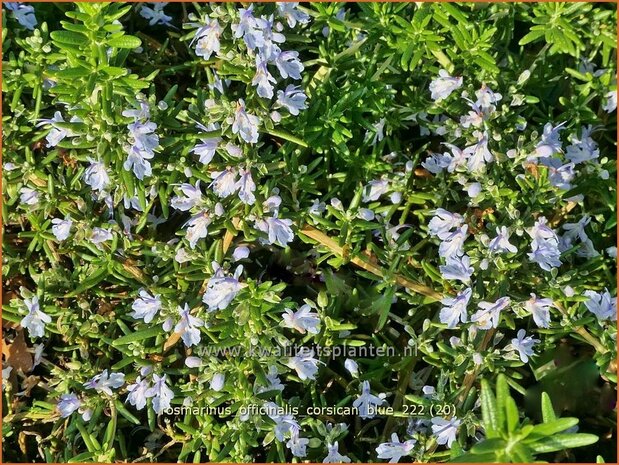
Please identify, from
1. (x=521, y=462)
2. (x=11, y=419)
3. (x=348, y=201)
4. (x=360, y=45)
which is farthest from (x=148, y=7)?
(x=521, y=462)

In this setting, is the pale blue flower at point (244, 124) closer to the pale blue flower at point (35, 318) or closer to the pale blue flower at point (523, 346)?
the pale blue flower at point (35, 318)

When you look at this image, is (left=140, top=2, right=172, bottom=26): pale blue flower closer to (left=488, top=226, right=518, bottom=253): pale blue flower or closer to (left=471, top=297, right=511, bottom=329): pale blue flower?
(left=488, top=226, right=518, bottom=253): pale blue flower

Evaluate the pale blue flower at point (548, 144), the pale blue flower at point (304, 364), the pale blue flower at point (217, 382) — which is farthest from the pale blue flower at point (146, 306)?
the pale blue flower at point (548, 144)

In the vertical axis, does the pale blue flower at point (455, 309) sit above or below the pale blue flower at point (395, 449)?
above

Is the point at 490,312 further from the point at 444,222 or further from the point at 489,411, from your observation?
the point at 489,411

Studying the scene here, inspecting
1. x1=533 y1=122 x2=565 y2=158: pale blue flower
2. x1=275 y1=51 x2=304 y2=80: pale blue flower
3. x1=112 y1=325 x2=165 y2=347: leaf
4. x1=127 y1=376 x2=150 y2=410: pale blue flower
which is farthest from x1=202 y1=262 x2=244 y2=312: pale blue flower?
x1=533 y1=122 x2=565 y2=158: pale blue flower

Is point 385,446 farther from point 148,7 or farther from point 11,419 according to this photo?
point 148,7
